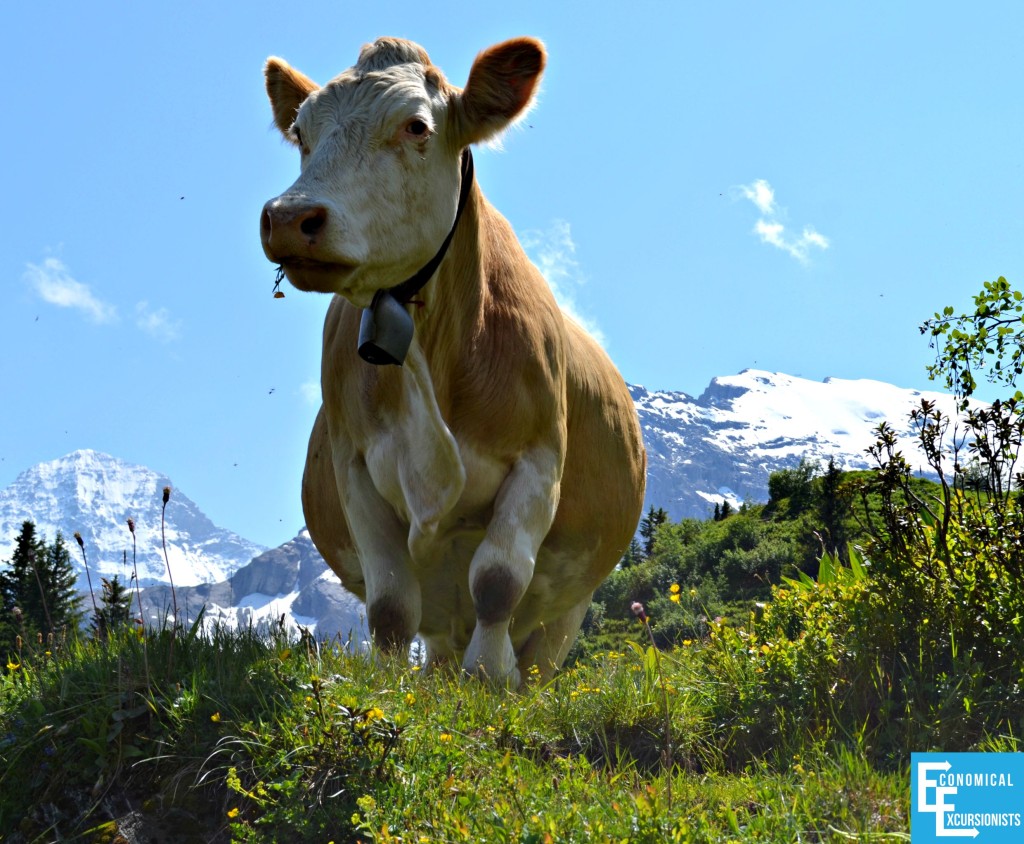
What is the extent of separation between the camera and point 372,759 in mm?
4586

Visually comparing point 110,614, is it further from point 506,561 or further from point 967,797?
point 967,797

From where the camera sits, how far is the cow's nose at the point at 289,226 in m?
5.27

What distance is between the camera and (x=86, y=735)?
16.7ft

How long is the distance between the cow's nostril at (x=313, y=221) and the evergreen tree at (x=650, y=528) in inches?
2799

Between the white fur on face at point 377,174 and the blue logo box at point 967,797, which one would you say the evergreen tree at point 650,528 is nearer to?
the white fur on face at point 377,174

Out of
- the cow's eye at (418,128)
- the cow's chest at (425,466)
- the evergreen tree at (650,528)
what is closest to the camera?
the cow's eye at (418,128)

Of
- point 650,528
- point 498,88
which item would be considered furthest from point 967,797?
point 650,528

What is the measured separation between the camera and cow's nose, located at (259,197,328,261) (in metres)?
5.27

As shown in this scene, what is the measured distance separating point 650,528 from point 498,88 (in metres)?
81.3

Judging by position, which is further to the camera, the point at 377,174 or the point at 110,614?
the point at 110,614

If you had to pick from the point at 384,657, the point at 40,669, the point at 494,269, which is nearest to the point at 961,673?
the point at 384,657

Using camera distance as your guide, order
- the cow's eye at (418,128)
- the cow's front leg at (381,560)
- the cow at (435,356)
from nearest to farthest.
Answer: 1. the cow at (435,356)
2. the cow's eye at (418,128)
3. the cow's front leg at (381,560)

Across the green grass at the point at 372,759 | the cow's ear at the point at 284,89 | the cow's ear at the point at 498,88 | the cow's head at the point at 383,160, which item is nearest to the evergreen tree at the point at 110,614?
the green grass at the point at 372,759

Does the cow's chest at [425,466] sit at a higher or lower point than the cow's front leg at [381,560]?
higher
